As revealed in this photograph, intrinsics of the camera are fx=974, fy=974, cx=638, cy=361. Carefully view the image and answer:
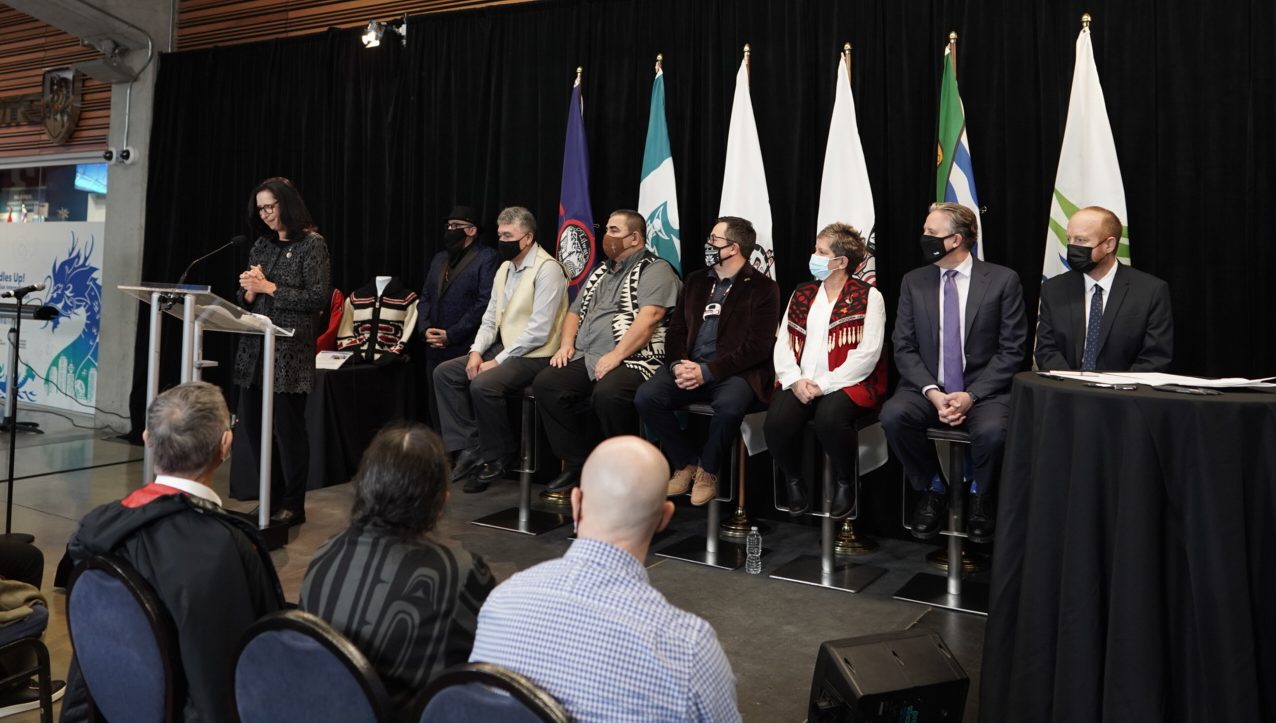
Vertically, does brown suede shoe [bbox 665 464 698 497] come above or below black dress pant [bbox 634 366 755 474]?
below

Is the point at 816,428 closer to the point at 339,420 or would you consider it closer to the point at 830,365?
the point at 830,365

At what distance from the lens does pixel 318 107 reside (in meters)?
6.65

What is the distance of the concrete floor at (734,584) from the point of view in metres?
2.91

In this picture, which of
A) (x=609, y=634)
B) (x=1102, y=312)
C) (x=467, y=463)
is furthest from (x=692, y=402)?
(x=609, y=634)

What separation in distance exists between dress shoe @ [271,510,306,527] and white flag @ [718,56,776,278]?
8.07 feet

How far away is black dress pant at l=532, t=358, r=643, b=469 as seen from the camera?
4.43 meters

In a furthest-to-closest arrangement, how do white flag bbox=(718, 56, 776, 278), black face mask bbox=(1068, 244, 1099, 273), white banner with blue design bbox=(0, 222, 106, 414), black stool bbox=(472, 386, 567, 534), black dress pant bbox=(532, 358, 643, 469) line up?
1. white banner with blue design bbox=(0, 222, 106, 414)
2. white flag bbox=(718, 56, 776, 278)
3. black stool bbox=(472, 386, 567, 534)
4. black dress pant bbox=(532, 358, 643, 469)
5. black face mask bbox=(1068, 244, 1099, 273)

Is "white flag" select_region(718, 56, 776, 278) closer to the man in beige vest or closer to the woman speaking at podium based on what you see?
the man in beige vest

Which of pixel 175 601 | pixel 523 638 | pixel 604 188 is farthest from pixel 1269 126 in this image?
pixel 175 601

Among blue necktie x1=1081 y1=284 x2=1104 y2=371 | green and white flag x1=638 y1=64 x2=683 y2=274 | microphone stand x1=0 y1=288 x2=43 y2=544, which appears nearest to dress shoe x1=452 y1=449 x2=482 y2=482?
green and white flag x1=638 y1=64 x2=683 y2=274

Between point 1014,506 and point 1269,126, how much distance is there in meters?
2.55

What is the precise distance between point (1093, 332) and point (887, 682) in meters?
2.06

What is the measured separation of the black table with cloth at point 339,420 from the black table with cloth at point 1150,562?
4062 millimetres

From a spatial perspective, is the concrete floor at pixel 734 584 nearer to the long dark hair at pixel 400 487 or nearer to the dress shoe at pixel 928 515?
the dress shoe at pixel 928 515
